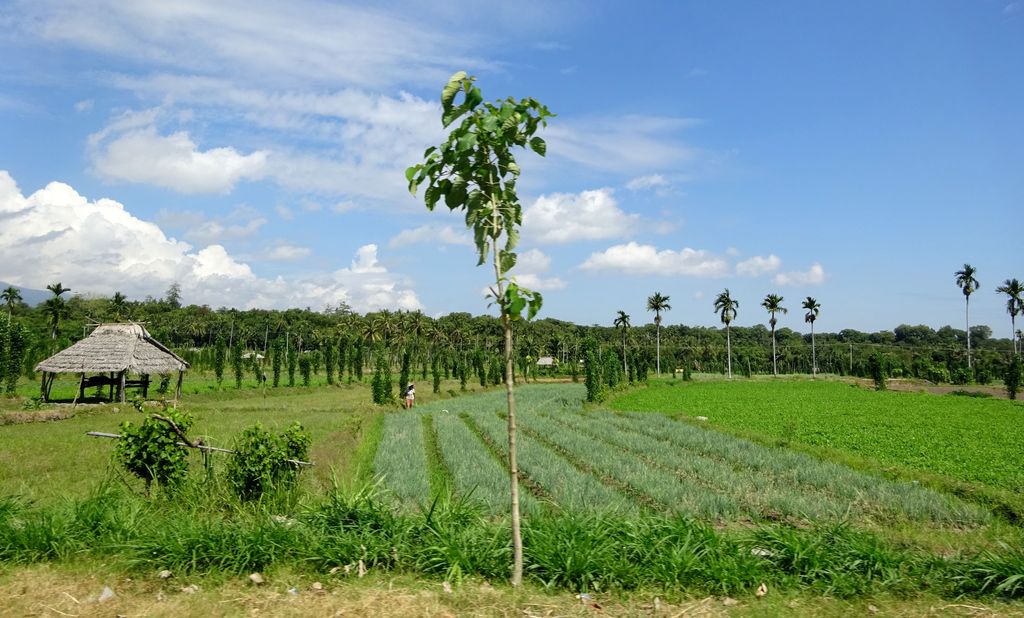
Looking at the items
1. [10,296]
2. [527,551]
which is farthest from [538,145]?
[10,296]

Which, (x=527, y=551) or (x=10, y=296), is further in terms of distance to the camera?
(x=10, y=296)

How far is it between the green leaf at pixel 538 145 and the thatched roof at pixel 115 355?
1028 inches

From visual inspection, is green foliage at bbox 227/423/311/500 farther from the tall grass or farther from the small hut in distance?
the small hut in distance

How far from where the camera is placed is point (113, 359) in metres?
25.2

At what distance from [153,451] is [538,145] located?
5.56 metres

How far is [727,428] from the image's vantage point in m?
19.8

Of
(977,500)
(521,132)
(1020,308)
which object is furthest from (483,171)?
(1020,308)

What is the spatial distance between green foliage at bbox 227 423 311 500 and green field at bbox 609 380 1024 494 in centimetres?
1243

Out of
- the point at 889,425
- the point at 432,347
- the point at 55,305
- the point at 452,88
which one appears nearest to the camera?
the point at 452,88

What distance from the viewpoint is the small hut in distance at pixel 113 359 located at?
24578 millimetres

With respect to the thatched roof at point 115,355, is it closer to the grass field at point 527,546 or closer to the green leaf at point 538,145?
the grass field at point 527,546

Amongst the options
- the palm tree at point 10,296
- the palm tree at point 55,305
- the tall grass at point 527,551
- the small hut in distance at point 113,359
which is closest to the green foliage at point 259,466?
the tall grass at point 527,551

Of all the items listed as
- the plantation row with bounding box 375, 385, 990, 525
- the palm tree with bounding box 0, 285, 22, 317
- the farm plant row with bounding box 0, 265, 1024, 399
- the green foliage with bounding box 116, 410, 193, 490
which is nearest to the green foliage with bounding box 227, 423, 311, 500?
the green foliage with bounding box 116, 410, 193, 490

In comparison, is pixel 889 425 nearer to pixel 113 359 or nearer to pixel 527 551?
pixel 527 551
